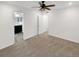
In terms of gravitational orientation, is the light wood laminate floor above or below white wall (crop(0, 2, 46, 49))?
below

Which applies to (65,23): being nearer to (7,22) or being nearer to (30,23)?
(30,23)

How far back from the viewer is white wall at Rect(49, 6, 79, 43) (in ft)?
20.5

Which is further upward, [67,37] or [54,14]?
[54,14]

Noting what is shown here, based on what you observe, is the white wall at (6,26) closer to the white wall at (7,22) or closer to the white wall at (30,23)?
the white wall at (7,22)

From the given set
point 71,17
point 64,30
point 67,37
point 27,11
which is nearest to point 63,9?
point 71,17

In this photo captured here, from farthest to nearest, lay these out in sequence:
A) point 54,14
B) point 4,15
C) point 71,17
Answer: point 54,14
point 71,17
point 4,15

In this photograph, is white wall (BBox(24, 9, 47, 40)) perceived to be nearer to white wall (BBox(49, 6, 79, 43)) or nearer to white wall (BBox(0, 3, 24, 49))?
white wall (BBox(0, 3, 24, 49))

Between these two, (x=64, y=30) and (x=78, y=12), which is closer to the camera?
(x=78, y=12)

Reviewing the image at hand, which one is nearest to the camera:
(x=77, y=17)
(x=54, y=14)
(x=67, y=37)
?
(x=77, y=17)

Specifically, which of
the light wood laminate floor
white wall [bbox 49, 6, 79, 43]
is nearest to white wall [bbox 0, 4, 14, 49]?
→ the light wood laminate floor

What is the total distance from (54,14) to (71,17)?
6.83 ft

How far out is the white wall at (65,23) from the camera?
6.23 meters

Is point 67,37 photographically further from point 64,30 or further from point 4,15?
point 4,15

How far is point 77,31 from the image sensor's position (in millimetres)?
6176
